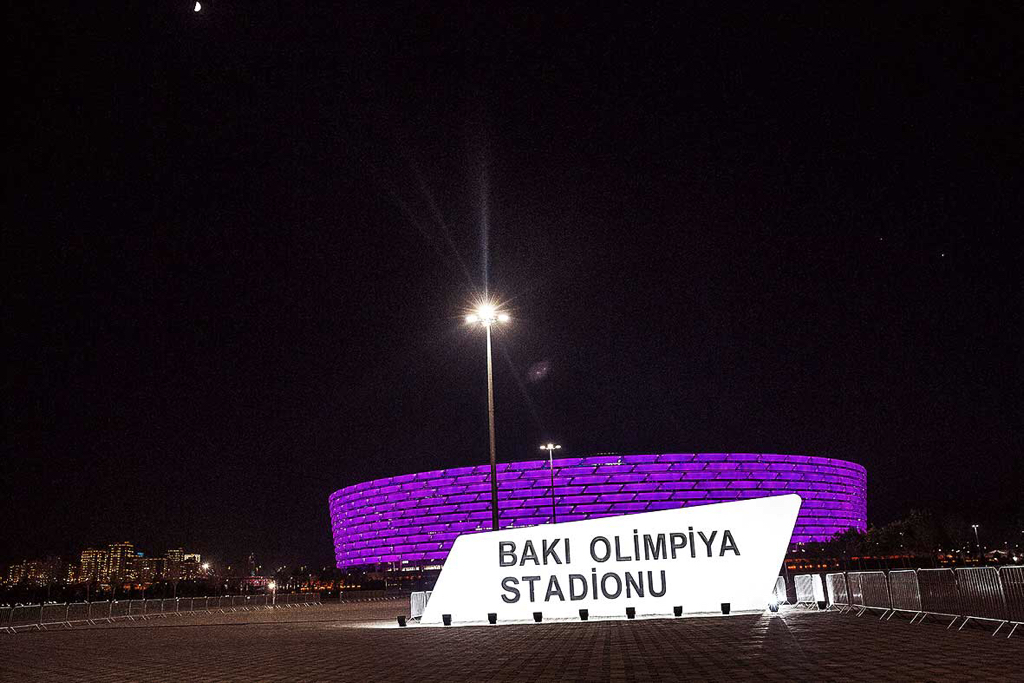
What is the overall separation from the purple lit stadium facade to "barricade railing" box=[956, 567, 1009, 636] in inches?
3677

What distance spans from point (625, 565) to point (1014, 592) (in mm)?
9551

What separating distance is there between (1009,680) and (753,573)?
12219 mm

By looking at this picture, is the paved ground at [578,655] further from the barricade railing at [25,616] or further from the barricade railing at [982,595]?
the barricade railing at [25,616]

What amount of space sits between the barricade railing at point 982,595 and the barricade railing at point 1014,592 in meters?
0.14

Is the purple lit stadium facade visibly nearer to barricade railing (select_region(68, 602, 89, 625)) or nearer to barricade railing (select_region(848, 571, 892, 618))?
barricade railing (select_region(68, 602, 89, 625))

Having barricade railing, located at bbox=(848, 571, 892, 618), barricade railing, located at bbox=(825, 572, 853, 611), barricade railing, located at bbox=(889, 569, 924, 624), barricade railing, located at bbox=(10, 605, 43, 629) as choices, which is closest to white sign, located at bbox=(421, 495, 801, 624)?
barricade railing, located at bbox=(848, 571, 892, 618)

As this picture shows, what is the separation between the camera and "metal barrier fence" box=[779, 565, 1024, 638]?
1216 centimetres

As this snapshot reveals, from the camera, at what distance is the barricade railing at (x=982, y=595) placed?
12.5m

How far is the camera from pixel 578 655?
11.6 meters

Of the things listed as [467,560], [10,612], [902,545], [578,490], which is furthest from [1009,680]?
[578,490]

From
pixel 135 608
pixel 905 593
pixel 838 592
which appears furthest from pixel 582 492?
pixel 905 593

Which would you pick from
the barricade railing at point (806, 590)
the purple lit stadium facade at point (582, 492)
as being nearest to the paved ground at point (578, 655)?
the barricade railing at point (806, 590)

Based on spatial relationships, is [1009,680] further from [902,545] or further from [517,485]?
[517,485]

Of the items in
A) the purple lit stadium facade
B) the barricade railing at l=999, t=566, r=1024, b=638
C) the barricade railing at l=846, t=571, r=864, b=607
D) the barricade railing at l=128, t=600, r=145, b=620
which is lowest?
the barricade railing at l=128, t=600, r=145, b=620
